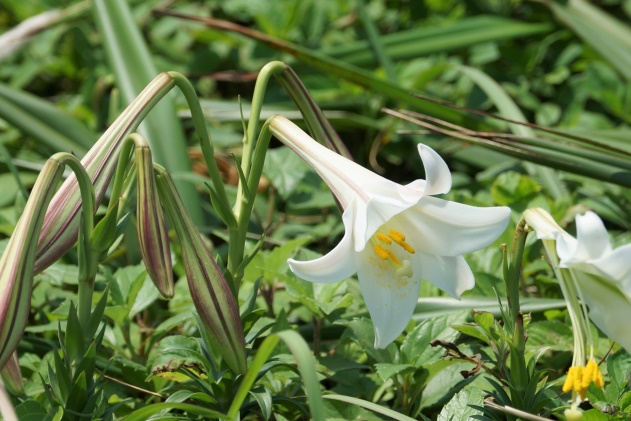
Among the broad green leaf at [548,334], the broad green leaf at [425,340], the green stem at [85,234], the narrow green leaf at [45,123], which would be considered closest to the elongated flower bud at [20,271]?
the green stem at [85,234]

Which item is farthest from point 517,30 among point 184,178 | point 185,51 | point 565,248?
point 565,248

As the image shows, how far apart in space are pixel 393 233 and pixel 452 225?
2.9 inches

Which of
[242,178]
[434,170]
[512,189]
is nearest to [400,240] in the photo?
[434,170]

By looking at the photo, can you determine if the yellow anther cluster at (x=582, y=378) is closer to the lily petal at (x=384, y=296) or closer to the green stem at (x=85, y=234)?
the lily petal at (x=384, y=296)

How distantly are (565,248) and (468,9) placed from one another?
2.28 meters

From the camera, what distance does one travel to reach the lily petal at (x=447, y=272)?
112 cm

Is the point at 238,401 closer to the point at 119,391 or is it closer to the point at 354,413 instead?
the point at 354,413

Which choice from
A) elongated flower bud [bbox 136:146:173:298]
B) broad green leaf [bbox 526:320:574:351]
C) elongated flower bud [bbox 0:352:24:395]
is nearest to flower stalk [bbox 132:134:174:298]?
elongated flower bud [bbox 136:146:173:298]

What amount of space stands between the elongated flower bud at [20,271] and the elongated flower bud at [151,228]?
0.10 metres

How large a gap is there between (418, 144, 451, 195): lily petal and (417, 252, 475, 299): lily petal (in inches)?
5.5

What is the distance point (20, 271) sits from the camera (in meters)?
0.96

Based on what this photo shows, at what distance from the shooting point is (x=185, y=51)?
303cm

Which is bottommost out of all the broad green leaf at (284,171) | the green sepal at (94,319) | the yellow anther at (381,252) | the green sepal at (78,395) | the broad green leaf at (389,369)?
the broad green leaf at (389,369)

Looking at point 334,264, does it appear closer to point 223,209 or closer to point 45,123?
point 223,209
